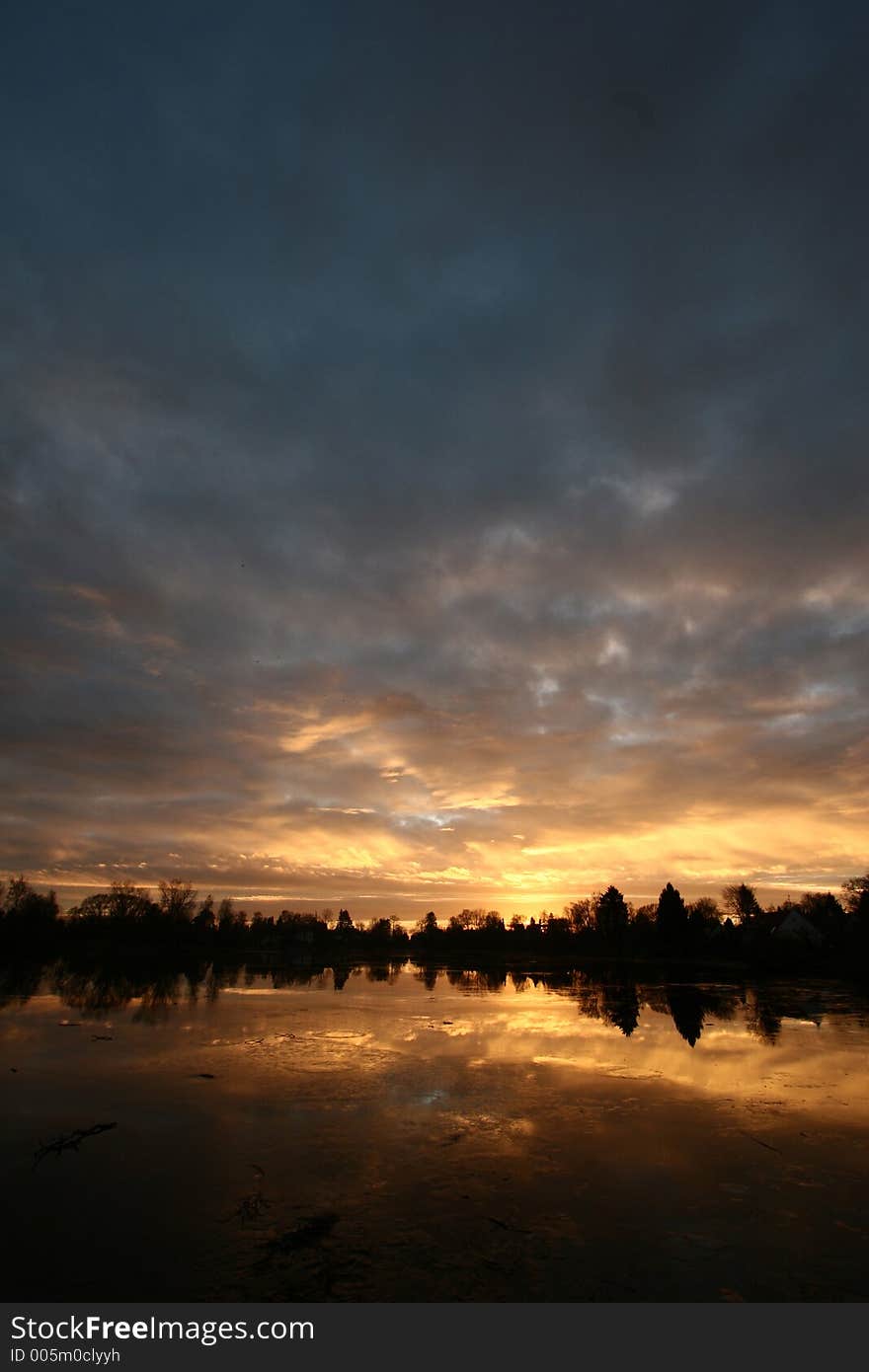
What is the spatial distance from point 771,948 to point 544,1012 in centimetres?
6756

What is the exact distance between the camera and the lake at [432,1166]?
9359 mm

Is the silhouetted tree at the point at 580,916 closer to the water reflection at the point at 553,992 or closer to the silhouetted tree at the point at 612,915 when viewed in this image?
the silhouetted tree at the point at 612,915

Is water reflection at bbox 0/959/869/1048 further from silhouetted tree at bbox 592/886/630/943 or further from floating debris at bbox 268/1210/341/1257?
silhouetted tree at bbox 592/886/630/943

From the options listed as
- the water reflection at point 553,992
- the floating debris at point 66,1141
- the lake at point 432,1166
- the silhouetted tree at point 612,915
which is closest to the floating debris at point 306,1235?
the lake at point 432,1166

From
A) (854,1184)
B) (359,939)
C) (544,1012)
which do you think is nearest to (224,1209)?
(854,1184)

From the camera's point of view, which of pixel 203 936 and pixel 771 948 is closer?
pixel 771 948

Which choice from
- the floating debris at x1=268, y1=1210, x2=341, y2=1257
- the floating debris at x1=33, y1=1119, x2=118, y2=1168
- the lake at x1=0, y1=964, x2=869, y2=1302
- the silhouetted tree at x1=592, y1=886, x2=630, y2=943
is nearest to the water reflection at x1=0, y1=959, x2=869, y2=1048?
the lake at x1=0, y1=964, x2=869, y2=1302

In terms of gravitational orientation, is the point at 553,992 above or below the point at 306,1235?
below

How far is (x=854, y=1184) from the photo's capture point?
13.0 meters

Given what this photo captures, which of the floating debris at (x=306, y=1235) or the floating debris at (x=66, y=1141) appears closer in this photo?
the floating debris at (x=306, y=1235)

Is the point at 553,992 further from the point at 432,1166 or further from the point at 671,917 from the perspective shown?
the point at 671,917

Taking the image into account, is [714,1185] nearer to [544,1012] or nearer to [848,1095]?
[848,1095]

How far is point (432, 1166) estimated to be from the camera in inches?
541

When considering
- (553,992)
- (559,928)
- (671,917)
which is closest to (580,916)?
(559,928)
